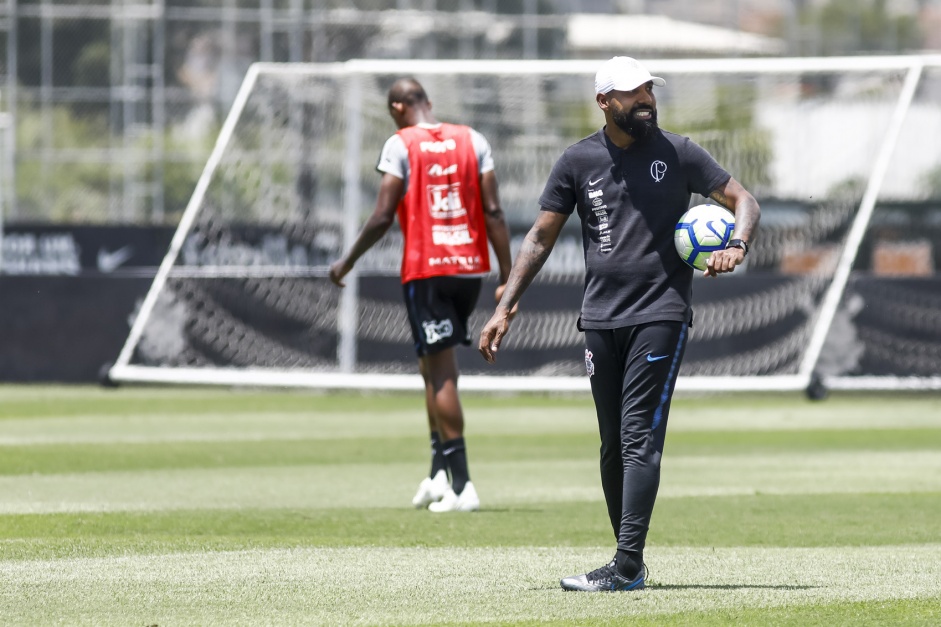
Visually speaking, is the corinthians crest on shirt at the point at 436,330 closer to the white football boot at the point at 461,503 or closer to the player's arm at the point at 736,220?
the white football boot at the point at 461,503

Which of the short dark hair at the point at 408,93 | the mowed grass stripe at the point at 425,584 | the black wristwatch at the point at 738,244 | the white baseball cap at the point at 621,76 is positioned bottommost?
the mowed grass stripe at the point at 425,584

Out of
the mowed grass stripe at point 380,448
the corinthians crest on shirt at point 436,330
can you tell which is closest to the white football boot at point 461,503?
the corinthians crest on shirt at point 436,330

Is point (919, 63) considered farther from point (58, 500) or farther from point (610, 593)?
point (610, 593)

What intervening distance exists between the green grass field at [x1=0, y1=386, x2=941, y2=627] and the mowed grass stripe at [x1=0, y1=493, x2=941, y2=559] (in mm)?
23

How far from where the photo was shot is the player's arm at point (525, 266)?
7.23m

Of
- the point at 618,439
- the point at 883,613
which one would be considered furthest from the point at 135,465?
the point at 883,613

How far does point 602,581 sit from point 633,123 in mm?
1803

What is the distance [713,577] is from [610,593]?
0.62 metres

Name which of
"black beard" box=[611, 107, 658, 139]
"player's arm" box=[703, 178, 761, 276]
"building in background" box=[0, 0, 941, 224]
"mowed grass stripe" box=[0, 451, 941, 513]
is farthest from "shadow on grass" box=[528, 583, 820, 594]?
"building in background" box=[0, 0, 941, 224]

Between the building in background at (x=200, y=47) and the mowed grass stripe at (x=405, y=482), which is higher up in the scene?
the building in background at (x=200, y=47)

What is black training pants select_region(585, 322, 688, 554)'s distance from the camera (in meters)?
6.92

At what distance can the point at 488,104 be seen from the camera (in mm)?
25562

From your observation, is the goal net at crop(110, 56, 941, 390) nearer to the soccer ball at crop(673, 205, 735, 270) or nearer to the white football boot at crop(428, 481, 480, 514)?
the white football boot at crop(428, 481, 480, 514)

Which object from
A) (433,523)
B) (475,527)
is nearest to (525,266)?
(475,527)
